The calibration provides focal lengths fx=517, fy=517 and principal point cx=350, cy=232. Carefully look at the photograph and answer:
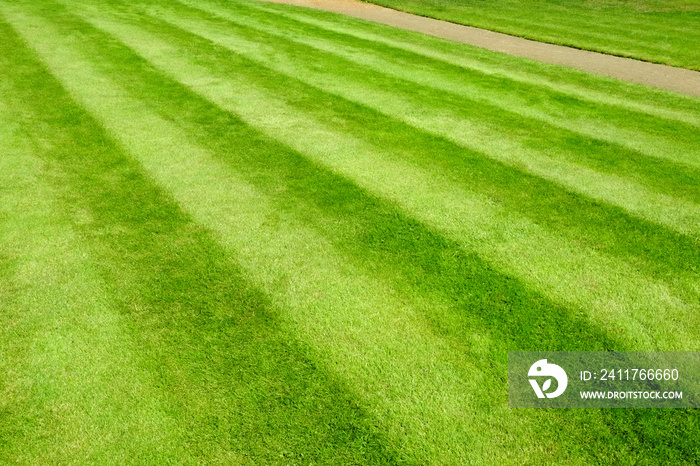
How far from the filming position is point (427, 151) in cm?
741

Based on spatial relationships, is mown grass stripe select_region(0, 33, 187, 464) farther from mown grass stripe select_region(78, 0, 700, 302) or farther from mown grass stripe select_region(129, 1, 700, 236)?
mown grass stripe select_region(129, 1, 700, 236)

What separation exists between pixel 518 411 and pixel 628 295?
6.00ft

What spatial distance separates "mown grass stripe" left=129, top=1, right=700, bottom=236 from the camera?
6.19 meters

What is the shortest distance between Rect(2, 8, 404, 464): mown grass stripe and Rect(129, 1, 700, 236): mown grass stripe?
4310mm

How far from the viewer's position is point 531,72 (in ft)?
38.8

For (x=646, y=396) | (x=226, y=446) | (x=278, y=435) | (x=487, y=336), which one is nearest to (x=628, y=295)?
(x=646, y=396)

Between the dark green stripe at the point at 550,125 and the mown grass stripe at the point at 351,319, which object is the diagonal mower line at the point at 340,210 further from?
the dark green stripe at the point at 550,125

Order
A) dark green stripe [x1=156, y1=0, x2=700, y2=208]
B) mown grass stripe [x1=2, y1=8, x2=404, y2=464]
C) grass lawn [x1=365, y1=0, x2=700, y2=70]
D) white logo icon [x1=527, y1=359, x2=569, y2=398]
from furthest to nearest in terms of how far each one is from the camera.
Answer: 1. grass lawn [x1=365, y1=0, x2=700, y2=70]
2. dark green stripe [x1=156, y1=0, x2=700, y2=208]
3. white logo icon [x1=527, y1=359, x2=569, y2=398]
4. mown grass stripe [x1=2, y1=8, x2=404, y2=464]

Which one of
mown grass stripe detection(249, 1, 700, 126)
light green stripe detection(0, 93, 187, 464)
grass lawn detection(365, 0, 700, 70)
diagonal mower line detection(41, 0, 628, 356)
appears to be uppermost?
→ grass lawn detection(365, 0, 700, 70)

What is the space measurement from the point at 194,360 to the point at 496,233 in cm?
331

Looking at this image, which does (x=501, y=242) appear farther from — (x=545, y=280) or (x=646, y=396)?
(x=646, y=396)

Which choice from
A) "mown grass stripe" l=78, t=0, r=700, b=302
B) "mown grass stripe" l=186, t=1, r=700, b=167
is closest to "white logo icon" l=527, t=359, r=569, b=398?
"mown grass stripe" l=78, t=0, r=700, b=302

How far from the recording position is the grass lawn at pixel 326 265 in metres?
3.47

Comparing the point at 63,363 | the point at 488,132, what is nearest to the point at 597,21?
the point at 488,132
